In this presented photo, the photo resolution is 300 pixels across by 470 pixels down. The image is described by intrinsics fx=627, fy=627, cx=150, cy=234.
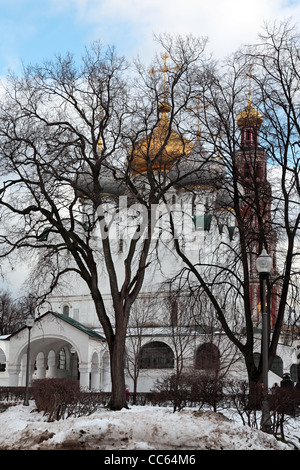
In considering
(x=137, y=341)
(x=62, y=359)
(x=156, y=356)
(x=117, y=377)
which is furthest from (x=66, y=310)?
(x=117, y=377)

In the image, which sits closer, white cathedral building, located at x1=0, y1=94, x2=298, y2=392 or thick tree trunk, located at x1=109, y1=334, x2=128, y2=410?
thick tree trunk, located at x1=109, y1=334, x2=128, y2=410

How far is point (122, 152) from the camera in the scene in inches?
853

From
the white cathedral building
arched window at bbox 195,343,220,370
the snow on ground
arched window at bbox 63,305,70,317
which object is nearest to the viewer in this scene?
the snow on ground

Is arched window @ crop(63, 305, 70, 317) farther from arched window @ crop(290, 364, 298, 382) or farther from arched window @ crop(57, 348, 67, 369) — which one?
arched window @ crop(290, 364, 298, 382)

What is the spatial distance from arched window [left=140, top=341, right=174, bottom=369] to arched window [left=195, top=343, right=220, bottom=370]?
331cm

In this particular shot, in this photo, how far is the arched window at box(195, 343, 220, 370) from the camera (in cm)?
3303

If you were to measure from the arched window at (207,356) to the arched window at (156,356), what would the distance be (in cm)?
331

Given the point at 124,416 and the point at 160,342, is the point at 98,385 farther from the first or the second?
the point at 124,416

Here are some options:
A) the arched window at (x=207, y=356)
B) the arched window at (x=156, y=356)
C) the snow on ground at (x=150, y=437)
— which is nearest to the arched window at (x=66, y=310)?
the arched window at (x=156, y=356)

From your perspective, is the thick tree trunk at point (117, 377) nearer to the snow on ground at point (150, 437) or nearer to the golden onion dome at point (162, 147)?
the golden onion dome at point (162, 147)

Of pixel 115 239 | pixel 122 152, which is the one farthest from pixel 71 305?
pixel 122 152

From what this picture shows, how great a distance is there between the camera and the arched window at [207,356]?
3303 cm

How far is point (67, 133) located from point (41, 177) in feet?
6.52

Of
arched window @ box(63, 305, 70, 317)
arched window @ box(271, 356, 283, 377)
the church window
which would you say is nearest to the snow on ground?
arched window @ box(271, 356, 283, 377)
